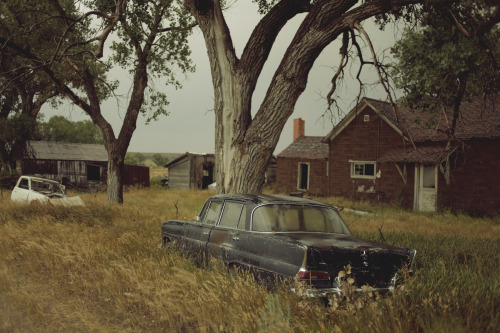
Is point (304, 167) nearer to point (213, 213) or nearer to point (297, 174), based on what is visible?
point (297, 174)

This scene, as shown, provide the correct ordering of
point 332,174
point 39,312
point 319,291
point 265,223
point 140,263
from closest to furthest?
point 319,291
point 39,312
point 265,223
point 140,263
point 332,174

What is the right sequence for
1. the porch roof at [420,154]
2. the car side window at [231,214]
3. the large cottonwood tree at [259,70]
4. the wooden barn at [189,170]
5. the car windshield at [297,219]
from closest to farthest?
the car windshield at [297,219], the car side window at [231,214], the large cottonwood tree at [259,70], the porch roof at [420,154], the wooden barn at [189,170]

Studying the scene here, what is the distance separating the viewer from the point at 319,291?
421 centimetres

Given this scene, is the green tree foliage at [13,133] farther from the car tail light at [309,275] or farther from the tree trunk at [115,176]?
the car tail light at [309,275]

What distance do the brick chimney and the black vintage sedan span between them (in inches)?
1108

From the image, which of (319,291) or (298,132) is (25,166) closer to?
(298,132)

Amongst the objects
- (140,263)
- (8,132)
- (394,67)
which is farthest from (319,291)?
(8,132)

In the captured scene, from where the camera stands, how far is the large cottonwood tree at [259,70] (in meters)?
7.30

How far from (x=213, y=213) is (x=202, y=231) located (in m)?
0.34

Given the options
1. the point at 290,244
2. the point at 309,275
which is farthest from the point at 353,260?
the point at 290,244

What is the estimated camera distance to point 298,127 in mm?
34344

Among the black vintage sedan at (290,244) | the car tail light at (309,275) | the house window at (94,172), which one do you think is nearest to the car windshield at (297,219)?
the black vintage sedan at (290,244)

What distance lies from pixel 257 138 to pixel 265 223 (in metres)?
2.72

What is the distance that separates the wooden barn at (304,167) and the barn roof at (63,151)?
14.2 metres
